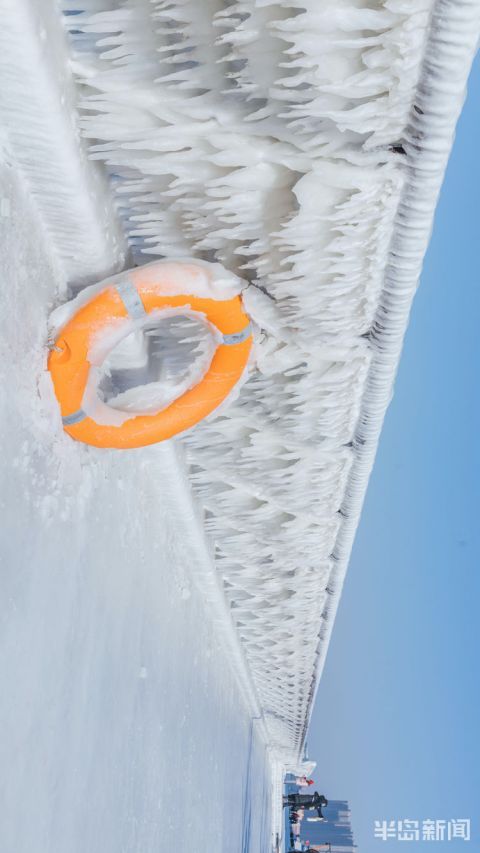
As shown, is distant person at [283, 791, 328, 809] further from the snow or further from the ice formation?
the ice formation

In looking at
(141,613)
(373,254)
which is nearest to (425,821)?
(141,613)

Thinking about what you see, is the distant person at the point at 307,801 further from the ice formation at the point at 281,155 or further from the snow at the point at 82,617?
the ice formation at the point at 281,155

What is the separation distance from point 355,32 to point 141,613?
1.32 m

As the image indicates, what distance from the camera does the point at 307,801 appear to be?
8164mm

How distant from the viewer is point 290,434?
1.51 m

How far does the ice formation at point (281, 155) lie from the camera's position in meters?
0.80

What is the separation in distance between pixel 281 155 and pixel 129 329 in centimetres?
34

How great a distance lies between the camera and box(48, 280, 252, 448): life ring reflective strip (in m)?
1.06

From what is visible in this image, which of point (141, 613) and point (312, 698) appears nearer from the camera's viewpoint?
point (141, 613)

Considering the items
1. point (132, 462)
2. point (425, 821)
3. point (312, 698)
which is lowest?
point (425, 821)

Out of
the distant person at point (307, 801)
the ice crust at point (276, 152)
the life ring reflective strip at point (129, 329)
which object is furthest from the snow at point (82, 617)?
the distant person at point (307, 801)

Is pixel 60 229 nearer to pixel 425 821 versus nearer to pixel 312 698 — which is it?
pixel 312 698

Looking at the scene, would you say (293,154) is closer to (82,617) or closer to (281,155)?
(281,155)

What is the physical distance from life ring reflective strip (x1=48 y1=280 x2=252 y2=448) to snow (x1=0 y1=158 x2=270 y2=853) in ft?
0.10
